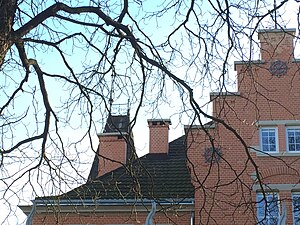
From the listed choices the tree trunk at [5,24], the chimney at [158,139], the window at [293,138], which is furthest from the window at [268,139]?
the tree trunk at [5,24]

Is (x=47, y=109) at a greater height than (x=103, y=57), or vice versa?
(x=103, y=57)

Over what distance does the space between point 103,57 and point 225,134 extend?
32.7 feet

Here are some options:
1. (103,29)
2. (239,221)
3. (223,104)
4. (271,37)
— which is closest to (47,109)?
(103,29)

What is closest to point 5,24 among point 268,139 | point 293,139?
point 268,139

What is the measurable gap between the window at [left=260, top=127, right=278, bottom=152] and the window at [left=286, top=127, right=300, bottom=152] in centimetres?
32

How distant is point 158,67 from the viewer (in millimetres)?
6738

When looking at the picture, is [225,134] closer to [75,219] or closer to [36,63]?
[75,219]

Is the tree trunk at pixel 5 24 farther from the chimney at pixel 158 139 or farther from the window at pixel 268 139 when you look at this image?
the chimney at pixel 158 139

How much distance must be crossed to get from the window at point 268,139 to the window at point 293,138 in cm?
32

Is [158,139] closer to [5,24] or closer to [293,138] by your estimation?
[293,138]

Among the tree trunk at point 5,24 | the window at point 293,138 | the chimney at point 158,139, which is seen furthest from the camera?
the chimney at point 158,139

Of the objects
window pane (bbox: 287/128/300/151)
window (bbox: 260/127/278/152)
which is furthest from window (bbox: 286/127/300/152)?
window (bbox: 260/127/278/152)

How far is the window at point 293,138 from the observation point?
16656 millimetres

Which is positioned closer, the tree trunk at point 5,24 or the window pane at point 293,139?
the tree trunk at point 5,24
